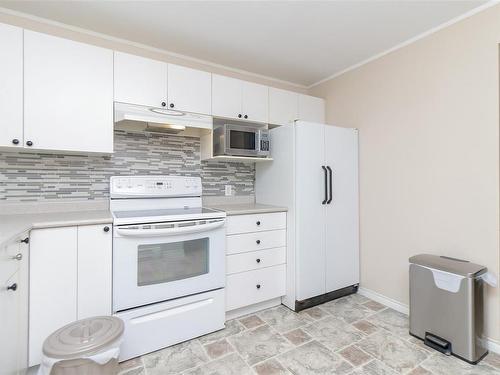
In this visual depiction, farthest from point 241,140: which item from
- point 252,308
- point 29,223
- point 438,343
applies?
point 438,343

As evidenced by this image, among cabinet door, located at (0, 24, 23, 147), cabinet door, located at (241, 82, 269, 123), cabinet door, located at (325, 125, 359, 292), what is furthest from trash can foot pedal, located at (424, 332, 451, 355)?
cabinet door, located at (0, 24, 23, 147)

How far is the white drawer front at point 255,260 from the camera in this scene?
89.6 inches

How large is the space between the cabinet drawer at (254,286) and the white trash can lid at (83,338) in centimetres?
94

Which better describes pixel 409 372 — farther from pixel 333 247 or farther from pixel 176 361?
pixel 176 361

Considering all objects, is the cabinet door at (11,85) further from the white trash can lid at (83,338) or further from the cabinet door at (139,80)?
the white trash can lid at (83,338)

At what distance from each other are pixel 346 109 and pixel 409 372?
2.38 metres

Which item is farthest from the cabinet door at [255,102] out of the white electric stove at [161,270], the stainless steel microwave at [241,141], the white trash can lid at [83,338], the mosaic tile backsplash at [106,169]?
the white trash can lid at [83,338]

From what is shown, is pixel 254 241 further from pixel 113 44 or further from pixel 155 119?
pixel 113 44

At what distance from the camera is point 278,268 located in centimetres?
252

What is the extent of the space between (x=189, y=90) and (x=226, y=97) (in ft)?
1.17

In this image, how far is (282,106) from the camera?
9.32 feet

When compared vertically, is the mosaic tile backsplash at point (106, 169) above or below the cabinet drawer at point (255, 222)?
above

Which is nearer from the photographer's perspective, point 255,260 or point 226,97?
point 255,260

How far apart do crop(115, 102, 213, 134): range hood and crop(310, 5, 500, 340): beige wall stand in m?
1.66
